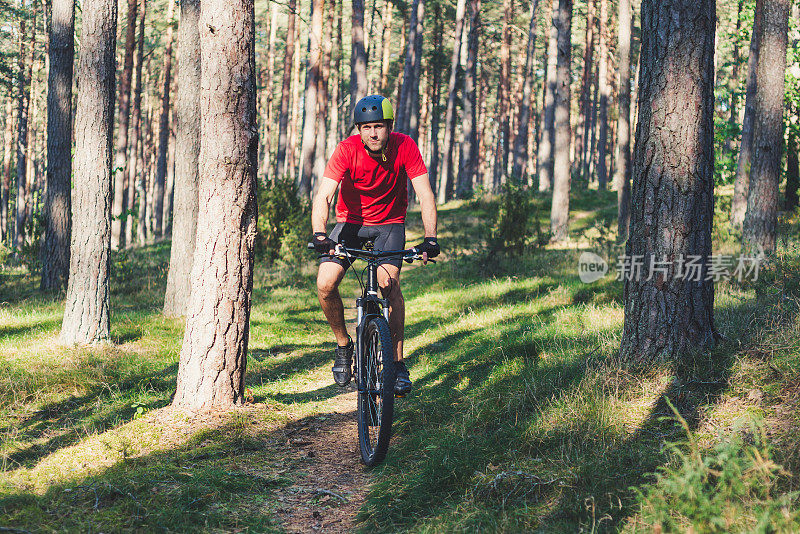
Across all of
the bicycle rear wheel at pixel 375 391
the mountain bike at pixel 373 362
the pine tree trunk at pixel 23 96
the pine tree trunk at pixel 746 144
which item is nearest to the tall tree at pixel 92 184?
the mountain bike at pixel 373 362

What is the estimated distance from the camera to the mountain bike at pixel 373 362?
170 inches

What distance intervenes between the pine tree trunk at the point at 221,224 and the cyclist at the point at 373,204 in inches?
32.5

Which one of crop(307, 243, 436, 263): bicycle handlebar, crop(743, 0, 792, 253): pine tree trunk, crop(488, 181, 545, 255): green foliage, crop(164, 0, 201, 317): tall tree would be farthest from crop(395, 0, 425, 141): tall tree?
crop(307, 243, 436, 263): bicycle handlebar

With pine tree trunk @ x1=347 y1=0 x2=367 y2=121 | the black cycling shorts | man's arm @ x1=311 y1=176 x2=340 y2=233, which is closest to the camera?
man's arm @ x1=311 y1=176 x2=340 y2=233

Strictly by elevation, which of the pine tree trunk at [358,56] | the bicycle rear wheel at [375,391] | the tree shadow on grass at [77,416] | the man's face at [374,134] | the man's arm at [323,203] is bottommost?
the tree shadow on grass at [77,416]

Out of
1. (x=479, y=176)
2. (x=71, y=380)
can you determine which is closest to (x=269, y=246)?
(x=71, y=380)

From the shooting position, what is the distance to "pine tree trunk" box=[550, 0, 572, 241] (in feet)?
53.8

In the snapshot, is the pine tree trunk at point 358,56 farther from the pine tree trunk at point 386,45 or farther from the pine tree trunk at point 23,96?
the pine tree trunk at point 23,96

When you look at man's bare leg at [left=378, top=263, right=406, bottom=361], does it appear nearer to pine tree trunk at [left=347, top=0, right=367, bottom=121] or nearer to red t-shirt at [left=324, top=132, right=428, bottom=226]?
red t-shirt at [left=324, top=132, right=428, bottom=226]

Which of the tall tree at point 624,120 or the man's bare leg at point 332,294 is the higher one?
the tall tree at point 624,120

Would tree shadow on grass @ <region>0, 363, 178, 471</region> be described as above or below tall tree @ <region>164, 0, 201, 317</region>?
below

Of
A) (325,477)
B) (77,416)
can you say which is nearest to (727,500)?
(325,477)

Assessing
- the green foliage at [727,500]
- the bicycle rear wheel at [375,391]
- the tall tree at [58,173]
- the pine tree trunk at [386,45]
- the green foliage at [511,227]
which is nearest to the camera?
the green foliage at [727,500]

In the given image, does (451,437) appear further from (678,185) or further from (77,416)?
→ (77,416)
